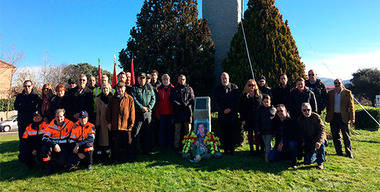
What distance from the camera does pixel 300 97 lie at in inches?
212

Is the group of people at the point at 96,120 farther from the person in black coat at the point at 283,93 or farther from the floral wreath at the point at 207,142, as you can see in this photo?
the person in black coat at the point at 283,93

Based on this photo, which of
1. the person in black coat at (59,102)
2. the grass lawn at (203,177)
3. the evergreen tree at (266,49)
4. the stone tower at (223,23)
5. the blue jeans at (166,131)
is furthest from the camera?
the stone tower at (223,23)

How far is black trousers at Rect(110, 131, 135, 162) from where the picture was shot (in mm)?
5102

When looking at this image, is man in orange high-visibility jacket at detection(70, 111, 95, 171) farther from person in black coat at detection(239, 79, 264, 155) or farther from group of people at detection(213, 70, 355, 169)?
person in black coat at detection(239, 79, 264, 155)

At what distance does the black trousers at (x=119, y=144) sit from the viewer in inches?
201

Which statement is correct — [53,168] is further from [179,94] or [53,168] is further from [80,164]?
[179,94]

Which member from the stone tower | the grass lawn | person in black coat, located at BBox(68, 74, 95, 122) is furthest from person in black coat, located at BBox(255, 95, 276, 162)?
the stone tower

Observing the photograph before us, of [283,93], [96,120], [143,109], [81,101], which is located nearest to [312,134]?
[283,93]

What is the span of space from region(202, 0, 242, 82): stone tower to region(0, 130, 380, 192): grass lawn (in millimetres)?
6033

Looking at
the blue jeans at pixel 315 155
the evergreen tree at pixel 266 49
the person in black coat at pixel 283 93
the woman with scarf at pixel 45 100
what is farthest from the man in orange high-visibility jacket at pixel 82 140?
the evergreen tree at pixel 266 49

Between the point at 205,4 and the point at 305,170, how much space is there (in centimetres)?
868

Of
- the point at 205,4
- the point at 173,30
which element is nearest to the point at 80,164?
the point at 173,30

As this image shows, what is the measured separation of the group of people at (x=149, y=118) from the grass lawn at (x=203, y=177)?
1.06 feet

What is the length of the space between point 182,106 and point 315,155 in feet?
10.6
